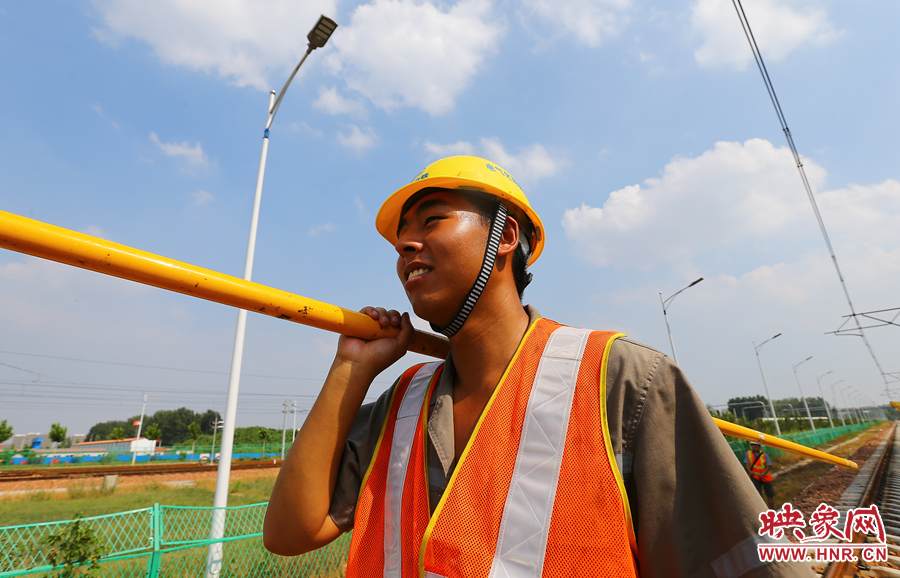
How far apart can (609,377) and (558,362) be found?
0.65ft

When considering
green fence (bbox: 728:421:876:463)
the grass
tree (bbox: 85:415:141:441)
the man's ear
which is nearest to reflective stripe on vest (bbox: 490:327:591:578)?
the man's ear

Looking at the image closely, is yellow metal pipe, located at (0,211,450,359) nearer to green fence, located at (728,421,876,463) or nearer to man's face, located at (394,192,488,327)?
man's face, located at (394,192,488,327)

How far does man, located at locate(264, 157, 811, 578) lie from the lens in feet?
3.66

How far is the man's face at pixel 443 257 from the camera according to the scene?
1747mm

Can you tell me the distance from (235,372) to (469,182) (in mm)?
6650

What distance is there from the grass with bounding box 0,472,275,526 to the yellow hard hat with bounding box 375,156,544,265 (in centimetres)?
1532

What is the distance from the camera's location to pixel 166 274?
127cm

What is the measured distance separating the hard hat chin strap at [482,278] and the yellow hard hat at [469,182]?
15 centimetres

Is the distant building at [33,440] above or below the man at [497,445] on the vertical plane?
above

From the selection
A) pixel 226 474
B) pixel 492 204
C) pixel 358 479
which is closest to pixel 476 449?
pixel 358 479

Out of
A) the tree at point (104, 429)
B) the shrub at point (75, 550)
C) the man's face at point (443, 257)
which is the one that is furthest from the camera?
the tree at point (104, 429)

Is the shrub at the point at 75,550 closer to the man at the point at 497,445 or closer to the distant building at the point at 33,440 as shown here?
the man at the point at 497,445

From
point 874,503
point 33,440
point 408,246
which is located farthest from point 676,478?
point 33,440

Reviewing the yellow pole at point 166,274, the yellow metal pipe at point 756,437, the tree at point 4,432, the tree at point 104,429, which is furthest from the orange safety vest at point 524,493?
the tree at point 104,429
